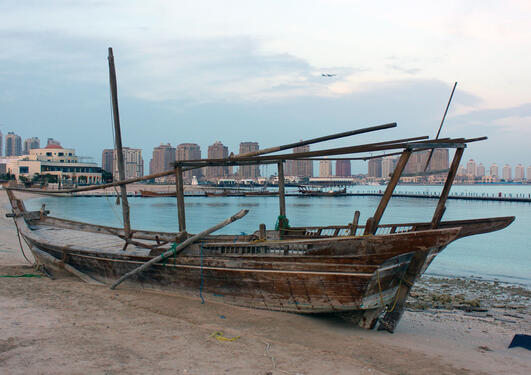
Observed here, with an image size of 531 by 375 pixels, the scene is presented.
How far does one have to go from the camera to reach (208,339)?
20.3ft

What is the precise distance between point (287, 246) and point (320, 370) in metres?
2.23

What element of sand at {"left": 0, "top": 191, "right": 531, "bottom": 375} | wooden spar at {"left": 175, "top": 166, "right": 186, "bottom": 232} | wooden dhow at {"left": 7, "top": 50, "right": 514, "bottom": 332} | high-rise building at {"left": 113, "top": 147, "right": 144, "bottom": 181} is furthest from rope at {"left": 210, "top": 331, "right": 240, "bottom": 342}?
high-rise building at {"left": 113, "top": 147, "right": 144, "bottom": 181}

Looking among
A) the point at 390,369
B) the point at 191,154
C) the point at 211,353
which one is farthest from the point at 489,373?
the point at 191,154

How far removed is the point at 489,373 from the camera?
5758 millimetres

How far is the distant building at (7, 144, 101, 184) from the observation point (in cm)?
8206

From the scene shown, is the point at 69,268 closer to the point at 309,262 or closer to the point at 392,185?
the point at 309,262

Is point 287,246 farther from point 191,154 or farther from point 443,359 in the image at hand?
point 191,154

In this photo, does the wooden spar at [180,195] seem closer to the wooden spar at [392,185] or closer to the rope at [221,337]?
the rope at [221,337]


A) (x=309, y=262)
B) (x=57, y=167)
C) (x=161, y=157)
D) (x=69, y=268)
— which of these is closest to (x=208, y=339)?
(x=309, y=262)

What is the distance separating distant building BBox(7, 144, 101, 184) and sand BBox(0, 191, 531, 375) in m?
79.9

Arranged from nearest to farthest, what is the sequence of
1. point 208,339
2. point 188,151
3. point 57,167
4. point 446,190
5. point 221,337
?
point 208,339, point 221,337, point 446,190, point 57,167, point 188,151

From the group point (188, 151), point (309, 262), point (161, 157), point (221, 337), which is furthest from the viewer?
point (161, 157)

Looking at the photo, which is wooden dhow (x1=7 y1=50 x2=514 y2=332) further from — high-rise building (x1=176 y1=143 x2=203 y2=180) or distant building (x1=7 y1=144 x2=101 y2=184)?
high-rise building (x1=176 y1=143 x2=203 y2=180)

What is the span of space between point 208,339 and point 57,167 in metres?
89.0
